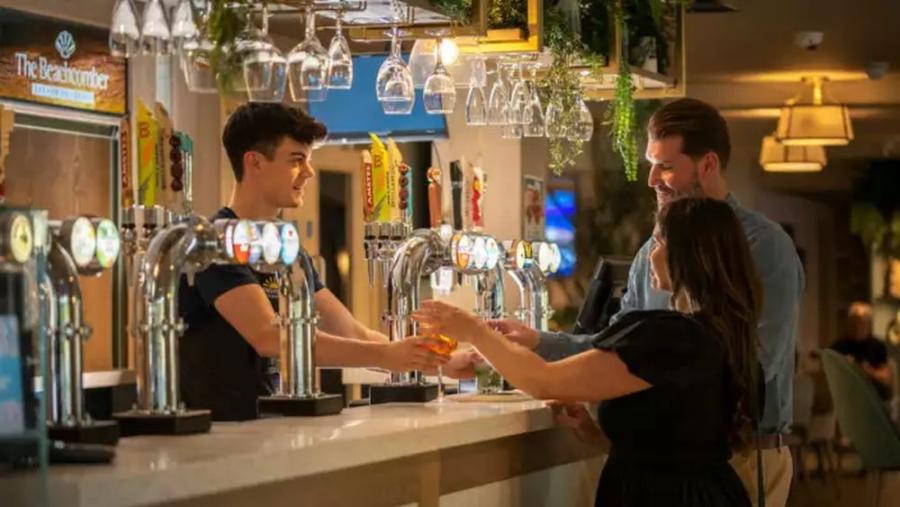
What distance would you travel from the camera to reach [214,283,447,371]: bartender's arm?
3.73 metres

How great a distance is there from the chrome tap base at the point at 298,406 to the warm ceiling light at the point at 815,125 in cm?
831

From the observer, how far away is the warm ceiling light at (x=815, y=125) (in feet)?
37.2

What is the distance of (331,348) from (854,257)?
35.6 ft

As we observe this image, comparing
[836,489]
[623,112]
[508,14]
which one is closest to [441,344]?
[508,14]

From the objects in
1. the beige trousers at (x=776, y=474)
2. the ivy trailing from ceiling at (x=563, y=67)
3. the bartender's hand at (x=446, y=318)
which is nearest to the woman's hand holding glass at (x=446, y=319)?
the bartender's hand at (x=446, y=318)

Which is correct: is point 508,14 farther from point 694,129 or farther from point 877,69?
point 877,69

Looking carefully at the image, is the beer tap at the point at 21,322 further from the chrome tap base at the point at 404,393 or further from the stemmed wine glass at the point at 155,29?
the chrome tap base at the point at 404,393

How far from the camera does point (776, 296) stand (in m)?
3.99

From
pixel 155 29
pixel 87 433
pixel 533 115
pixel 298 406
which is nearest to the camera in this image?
pixel 87 433

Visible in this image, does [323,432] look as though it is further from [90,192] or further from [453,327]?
[90,192]

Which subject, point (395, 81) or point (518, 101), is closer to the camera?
point (395, 81)

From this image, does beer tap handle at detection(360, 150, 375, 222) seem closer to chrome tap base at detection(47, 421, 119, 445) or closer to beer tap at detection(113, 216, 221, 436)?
beer tap at detection(113, 216, 221, 436)

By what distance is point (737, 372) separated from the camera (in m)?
3.34

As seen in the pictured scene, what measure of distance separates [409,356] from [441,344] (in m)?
0.08
